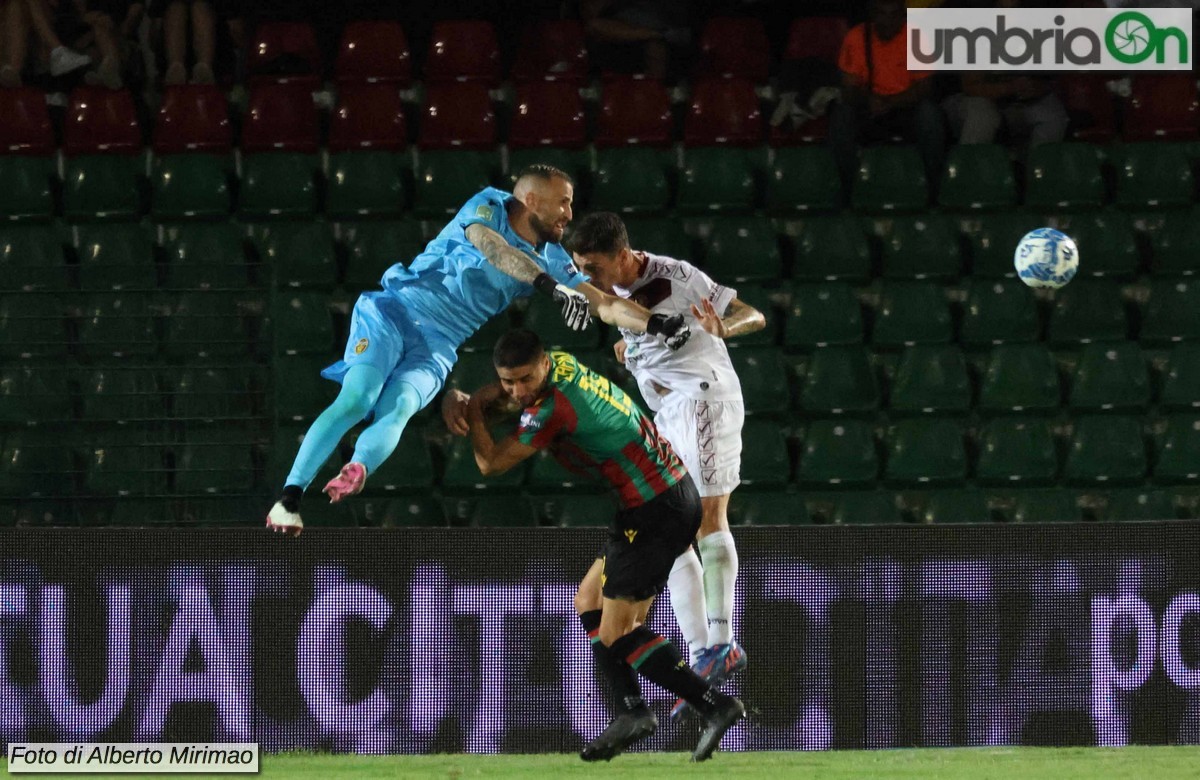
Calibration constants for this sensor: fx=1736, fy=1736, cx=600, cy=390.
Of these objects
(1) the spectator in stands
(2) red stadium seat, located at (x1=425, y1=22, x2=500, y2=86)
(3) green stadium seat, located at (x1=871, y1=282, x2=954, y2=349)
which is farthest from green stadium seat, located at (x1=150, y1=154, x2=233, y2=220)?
(3) green stadium seat, located at (x1=871, y1=282, x2=954, y2=349)

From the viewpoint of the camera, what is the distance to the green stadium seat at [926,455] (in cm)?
1016

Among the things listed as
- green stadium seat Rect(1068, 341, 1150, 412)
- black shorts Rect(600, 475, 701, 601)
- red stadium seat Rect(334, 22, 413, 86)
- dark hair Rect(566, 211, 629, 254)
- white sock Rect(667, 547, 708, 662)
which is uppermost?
red stadium seat Rect(334, 22, 413, 86)

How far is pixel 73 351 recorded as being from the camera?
30.1 ft

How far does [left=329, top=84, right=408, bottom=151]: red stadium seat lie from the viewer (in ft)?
37.8

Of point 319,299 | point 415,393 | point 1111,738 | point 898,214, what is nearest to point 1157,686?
point 1111,738

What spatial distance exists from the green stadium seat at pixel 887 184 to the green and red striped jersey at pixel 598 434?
5.01 m

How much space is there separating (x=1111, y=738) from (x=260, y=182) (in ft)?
20.7

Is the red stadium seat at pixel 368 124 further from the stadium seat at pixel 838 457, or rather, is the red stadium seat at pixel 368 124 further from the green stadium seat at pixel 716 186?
the stadium seat at pixel 838 457

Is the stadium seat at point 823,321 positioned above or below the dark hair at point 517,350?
above

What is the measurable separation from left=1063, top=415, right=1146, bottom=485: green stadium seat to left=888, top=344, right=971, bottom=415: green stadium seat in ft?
2.30

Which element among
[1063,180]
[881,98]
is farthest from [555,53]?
[1063,180]

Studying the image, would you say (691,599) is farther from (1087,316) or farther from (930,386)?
(1087,316)

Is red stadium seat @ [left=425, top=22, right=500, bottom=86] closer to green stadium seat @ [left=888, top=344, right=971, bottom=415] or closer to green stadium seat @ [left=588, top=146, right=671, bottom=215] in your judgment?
green stadium seat @ [left=588, top=146, right=671, bottom=215]

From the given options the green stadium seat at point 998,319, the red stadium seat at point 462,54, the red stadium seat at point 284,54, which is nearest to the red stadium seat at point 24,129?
the red stadium seat at point 284,54
